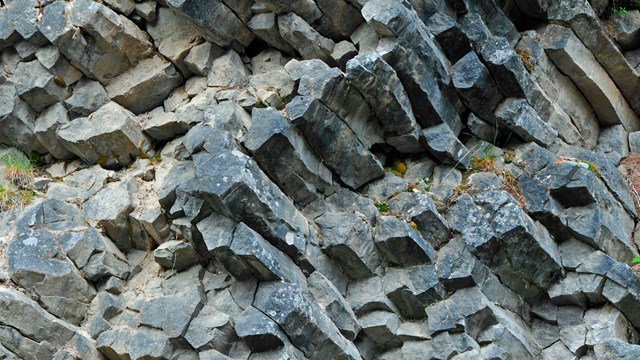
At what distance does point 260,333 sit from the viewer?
39.4ft

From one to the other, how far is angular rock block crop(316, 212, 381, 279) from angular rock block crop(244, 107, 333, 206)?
0.58m

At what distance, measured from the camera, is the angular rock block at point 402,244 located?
538 inches

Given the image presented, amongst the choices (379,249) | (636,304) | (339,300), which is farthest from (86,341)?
(636,304)

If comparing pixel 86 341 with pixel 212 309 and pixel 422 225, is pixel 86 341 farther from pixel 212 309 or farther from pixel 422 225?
pixel 422 225

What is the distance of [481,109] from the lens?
15555 millimetres

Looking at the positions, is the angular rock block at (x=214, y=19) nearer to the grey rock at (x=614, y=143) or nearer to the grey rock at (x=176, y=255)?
the grey rock at (x=176, y=255)

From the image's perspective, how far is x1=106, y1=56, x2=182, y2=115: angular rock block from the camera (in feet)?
50.3

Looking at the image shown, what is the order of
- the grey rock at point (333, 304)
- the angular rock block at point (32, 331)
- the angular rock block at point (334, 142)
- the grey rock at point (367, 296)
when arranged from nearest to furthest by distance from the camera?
the angular rock block at point (32, 331) → the grey rock at point (333, 304) → the grey rock at point (367, 296) → the angular rock block at point (334, 142)

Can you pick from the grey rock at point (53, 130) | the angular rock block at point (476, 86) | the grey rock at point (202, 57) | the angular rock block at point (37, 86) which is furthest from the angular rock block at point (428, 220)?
the angular rock block at point (37, 86)

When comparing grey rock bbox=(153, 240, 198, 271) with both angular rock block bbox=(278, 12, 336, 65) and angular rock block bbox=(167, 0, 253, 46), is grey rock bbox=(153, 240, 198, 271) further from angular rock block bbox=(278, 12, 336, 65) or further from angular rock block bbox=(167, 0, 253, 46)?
angular rock block bbox=(278, 12, 336, 65)

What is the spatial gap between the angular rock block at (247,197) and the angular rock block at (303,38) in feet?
9.56

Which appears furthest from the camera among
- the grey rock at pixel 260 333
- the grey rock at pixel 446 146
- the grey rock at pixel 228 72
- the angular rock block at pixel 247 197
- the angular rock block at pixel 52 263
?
the grey rock at pixel 228 72

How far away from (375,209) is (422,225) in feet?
2.52

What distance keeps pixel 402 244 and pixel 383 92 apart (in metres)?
2.47
